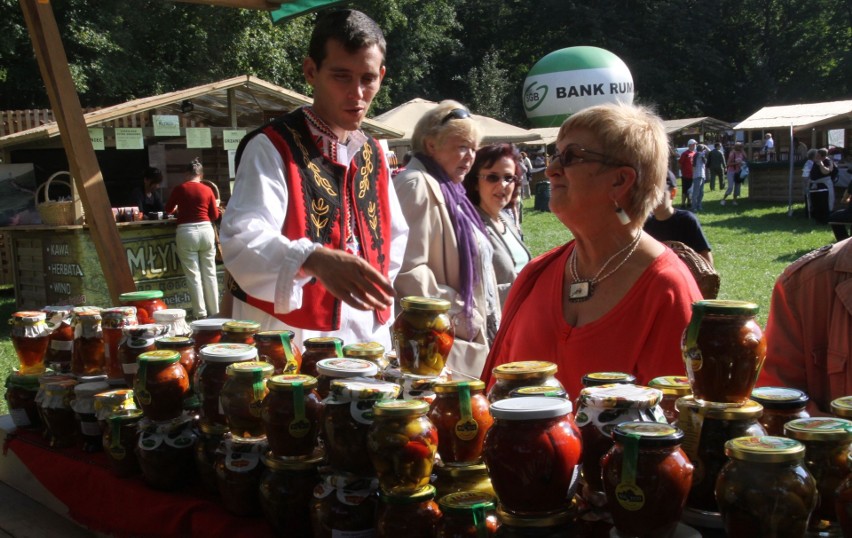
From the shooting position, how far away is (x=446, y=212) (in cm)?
388

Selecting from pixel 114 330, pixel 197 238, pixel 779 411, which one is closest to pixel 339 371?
pixel 779 411

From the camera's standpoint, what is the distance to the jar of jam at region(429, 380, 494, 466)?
166cm

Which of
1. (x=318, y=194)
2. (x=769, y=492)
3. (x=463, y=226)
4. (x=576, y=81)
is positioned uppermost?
(x=576, y=81)

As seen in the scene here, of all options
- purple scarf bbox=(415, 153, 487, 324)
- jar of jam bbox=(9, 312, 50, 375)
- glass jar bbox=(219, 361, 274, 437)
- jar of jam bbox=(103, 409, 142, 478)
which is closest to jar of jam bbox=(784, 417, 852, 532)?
glass jar bbox=(219, 361, 274, 437)

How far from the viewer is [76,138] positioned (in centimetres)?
370

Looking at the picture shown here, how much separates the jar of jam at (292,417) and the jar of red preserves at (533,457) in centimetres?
51

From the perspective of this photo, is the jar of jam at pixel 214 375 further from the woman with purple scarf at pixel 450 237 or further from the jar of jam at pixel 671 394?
the woman with purple scarf at pixel 450 237

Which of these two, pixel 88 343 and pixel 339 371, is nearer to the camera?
pixel 339 371

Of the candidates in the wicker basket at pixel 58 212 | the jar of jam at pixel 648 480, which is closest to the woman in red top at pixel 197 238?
the wicker basket at pixel 58 212

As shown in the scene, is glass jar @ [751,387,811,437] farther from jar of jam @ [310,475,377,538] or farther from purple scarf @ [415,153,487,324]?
purple scarf @ [415,153,487,324]

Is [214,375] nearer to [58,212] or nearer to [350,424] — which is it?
[350,424]

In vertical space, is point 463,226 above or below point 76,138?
below

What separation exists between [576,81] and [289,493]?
21665 millimetres

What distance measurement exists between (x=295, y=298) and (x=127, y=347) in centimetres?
57
